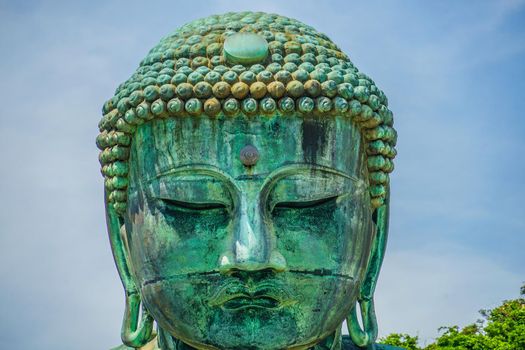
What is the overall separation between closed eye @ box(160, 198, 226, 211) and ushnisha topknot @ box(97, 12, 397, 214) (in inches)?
20.2

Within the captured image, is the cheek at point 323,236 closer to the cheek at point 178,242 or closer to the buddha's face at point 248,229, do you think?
the buddha's face at point 248,229

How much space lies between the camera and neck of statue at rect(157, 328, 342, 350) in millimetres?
6625

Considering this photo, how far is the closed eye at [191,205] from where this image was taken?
602 cm

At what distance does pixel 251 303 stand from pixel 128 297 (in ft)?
3.84

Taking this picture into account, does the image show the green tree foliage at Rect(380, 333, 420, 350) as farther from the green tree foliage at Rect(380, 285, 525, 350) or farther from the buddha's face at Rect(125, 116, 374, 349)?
the buddha's face at Rect(125, 116, 374, 349)

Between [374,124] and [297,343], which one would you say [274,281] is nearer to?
[297,343]

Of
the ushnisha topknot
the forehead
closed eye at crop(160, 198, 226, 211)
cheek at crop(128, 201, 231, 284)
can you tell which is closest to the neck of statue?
cheek at crop(128, 201, 231, 284)

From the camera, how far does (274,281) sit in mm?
5910

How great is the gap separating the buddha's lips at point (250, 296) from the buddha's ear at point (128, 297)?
89 cm

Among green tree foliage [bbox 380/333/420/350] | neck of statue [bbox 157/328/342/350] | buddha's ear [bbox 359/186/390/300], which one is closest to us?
neck of statue [bbox 157/328/342/350]

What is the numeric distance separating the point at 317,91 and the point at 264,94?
13.2 inches

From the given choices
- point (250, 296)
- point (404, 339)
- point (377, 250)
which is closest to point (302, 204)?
point (250, 296)

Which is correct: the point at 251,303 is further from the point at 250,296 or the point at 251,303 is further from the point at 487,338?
the point at 487,338

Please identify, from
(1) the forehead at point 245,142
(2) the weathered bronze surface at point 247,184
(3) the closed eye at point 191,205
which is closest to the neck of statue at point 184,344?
(2) the weathered bronze surface at point 247,184
